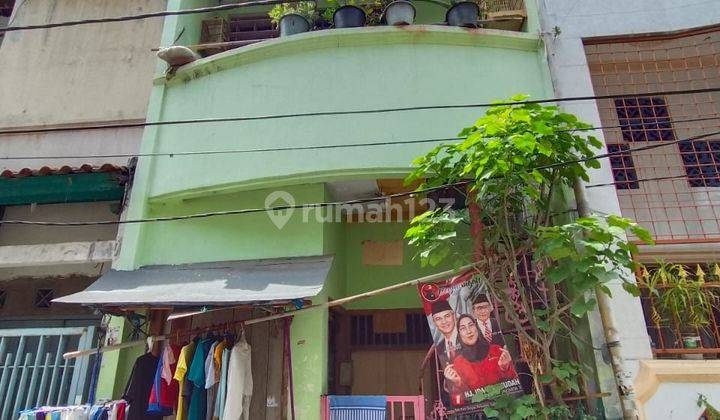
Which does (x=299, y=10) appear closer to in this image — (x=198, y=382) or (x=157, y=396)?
(x=198, y=382)

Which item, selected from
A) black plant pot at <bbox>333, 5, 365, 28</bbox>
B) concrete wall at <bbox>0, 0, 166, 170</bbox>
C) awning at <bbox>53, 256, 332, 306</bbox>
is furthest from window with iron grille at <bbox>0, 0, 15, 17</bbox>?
black plant pot at <bbox>333, 5, 365, 28</bbox>

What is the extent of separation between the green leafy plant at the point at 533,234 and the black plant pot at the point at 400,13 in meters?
2.27

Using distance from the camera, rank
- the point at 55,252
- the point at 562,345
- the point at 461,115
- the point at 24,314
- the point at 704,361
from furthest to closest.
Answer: the point at 24,314, the point at 55,252, the point at 461,115, the point at 562,345, the point at 704,361

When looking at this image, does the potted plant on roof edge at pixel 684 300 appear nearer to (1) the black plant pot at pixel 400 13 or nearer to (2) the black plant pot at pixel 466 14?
(2) the black plant pot at pixel 466 14

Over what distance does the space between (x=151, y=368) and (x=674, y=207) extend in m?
7.18

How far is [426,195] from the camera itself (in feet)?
20.7

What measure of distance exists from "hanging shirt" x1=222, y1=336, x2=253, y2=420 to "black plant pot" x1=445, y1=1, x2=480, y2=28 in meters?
5.19

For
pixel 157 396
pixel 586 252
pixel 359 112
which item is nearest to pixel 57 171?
pixel 157 396

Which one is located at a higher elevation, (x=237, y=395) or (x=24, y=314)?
(x=24, y=314)

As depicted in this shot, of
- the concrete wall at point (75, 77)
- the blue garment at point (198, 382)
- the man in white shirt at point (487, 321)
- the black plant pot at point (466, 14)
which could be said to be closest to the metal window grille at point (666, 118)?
the black plant pot at point (466, 14)

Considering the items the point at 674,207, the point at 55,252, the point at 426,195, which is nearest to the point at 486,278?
the point at 426,195

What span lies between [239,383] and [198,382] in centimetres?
46

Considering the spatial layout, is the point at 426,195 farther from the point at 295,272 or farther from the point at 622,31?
the point at 622,31

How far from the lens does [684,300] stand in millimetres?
4844
